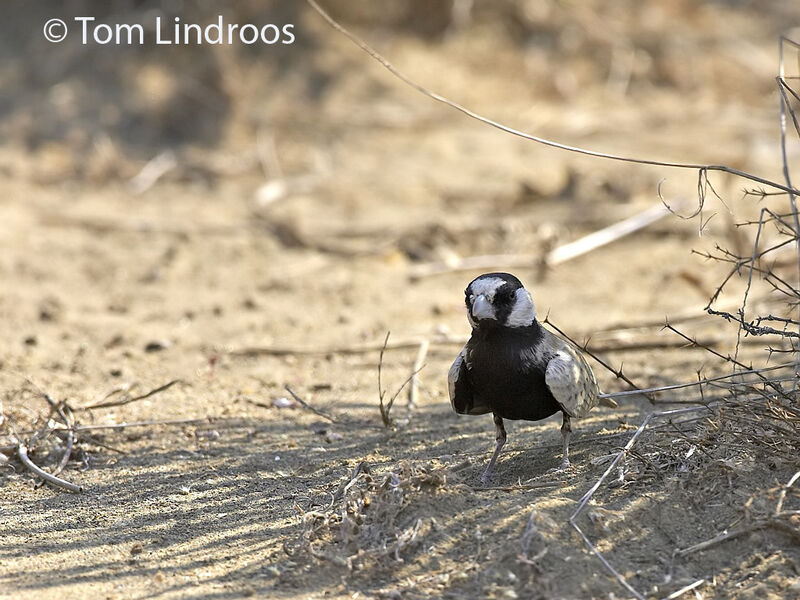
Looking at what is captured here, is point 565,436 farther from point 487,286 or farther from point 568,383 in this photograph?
point 487,286

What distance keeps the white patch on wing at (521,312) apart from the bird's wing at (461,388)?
0.88 ft

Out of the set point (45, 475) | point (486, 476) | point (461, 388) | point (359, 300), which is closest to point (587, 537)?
point (486, 476)

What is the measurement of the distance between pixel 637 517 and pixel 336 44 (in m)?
7.86

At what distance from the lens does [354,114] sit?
Answer: 33.5 feet

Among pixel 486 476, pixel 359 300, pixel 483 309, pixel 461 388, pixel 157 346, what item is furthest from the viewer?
pixel 359 300

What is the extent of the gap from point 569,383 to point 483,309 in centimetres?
45

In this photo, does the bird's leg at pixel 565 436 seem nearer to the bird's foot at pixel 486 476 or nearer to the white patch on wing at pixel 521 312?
the bird's foot at pixel 486 476

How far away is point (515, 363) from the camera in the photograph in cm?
420

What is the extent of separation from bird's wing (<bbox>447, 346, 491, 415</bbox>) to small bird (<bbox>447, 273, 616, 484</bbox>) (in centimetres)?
4

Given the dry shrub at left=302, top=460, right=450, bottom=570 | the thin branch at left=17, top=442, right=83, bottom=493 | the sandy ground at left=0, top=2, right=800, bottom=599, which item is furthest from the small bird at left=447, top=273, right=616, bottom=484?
the thin branch at left=17, top=442, right=83, bottom=493

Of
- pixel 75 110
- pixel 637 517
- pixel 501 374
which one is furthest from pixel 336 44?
pixel 637 517

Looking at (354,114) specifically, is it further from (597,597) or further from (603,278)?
(597,597)

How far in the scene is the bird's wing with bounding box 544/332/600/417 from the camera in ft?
13.8

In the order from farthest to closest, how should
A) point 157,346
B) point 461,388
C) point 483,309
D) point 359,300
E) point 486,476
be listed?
point 359,300 → point 157,346 → point 461,388 → point 486,476 → point 483,309
